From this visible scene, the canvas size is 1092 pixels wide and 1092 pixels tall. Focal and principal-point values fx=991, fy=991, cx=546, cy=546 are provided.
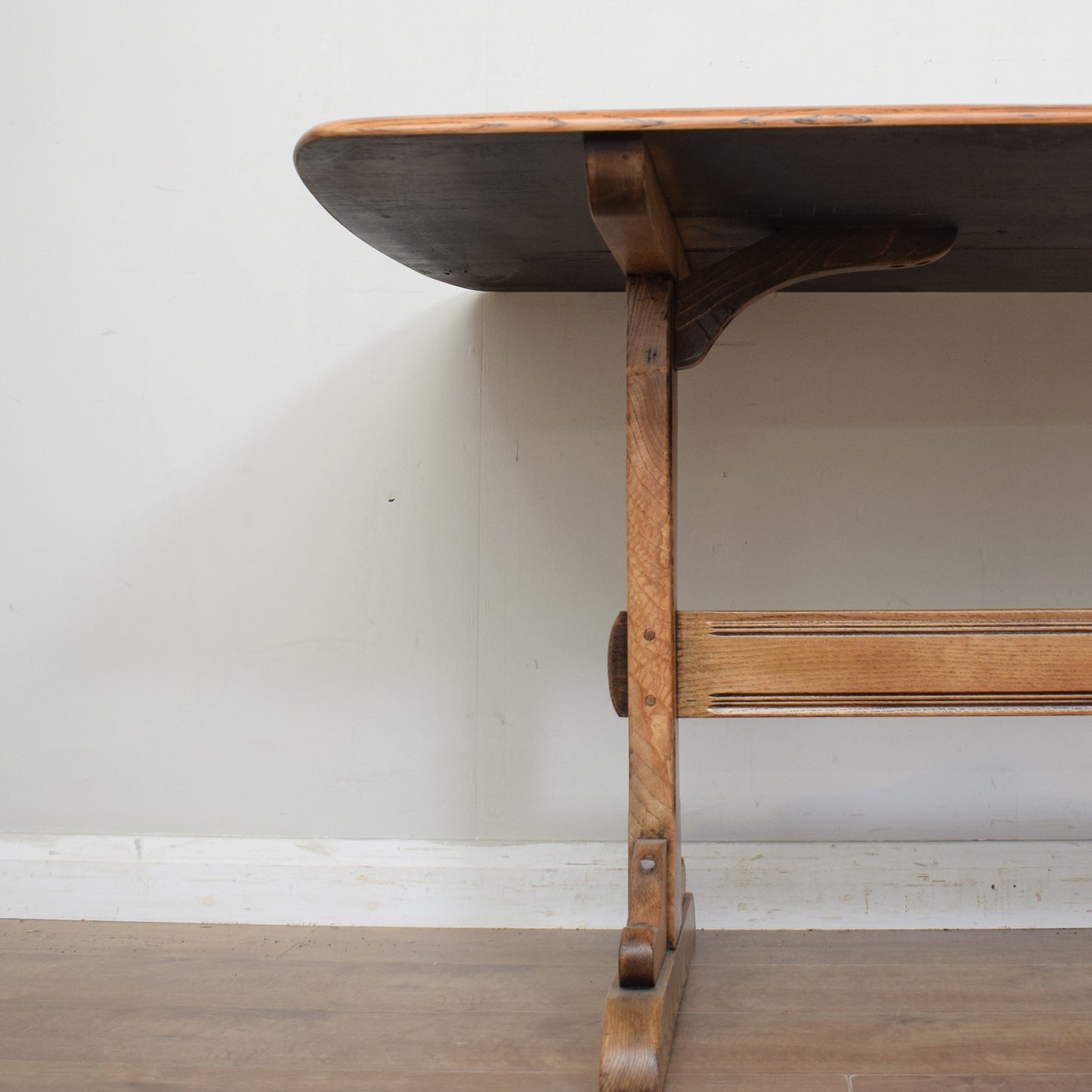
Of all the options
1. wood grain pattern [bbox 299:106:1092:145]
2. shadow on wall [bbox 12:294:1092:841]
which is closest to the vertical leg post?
wood grain pattern [bbox 299:106:1092:145]

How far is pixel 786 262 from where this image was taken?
1083mm

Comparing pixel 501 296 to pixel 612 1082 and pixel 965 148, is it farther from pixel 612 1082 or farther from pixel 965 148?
pixel 612 1082

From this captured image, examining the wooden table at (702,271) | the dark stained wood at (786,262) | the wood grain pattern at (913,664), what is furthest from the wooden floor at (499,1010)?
the dark stained wood at (786,262)

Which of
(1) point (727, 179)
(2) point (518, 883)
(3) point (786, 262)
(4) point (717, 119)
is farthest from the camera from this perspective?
(2) point (518, 883)

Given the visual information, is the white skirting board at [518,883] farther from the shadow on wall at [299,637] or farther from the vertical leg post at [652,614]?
the vertical leg post at [652,614]

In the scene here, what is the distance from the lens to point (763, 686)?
3.46ft

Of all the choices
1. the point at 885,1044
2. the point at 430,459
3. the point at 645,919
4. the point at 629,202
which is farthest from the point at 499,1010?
the point at 629,202

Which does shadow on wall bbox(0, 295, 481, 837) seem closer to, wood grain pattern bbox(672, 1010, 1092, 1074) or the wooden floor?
the wooden floor

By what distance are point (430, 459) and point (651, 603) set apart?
1.81ft

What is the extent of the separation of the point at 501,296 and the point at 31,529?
2.62ft

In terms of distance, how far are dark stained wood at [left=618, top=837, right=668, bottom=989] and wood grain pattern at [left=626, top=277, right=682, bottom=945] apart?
0.06 ft

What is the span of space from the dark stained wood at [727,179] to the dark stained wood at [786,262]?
0.06 ft

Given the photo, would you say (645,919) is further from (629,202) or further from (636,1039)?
(629,202)

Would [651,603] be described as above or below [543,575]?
above
